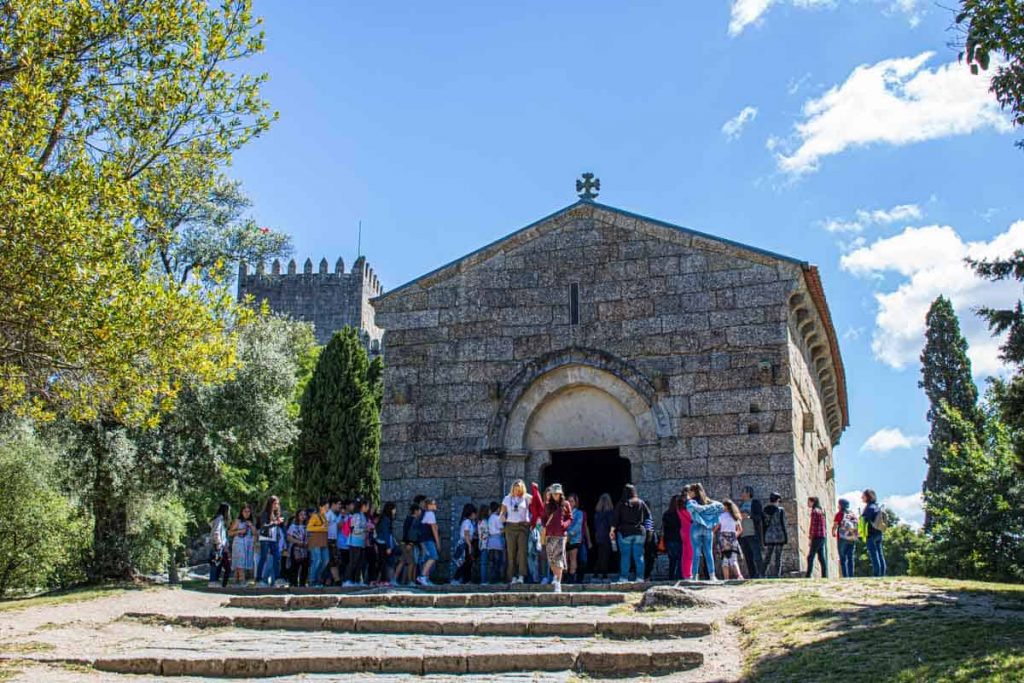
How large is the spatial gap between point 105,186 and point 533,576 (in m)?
8.71

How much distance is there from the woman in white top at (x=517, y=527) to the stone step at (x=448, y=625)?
3.09 meters

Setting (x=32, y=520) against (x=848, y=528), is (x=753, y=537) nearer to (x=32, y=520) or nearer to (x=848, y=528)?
(x=848, y=528)

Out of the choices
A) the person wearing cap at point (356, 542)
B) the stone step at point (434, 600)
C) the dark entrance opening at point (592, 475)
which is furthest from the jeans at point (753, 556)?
the person wearing cap at point (356, 542)

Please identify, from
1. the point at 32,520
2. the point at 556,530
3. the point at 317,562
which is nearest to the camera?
the point at 556,530

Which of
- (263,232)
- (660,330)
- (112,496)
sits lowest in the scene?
(112,496)

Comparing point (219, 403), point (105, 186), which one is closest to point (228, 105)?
point (105, 186)

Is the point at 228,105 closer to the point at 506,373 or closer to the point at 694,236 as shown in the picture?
the point at 506,373

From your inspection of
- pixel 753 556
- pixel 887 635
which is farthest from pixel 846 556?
pixel 887 635

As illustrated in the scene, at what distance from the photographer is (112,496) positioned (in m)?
19.9

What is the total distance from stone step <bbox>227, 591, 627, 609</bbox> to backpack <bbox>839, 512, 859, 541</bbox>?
428cm

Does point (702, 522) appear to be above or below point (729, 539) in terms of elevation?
above

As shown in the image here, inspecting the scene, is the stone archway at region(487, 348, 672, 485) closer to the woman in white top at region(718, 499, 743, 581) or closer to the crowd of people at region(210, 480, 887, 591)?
the crowd of people at region(210, 480, 887, 591)

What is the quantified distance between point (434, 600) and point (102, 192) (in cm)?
657

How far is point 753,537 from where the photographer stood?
15.7 m
